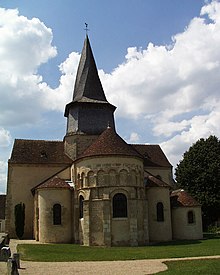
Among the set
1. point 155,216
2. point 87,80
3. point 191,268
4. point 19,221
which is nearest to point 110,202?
point 155,216

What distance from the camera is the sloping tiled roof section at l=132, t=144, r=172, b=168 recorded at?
4466 cm

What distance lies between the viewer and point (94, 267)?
55.6 feet

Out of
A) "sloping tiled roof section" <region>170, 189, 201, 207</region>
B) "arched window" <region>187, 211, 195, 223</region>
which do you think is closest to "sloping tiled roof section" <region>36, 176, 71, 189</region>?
"sloping tiled roof section" <region>170, 189, 201, 207</region>

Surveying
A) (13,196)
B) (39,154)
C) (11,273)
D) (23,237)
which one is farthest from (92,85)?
(11,273)

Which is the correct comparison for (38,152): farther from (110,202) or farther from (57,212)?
(110,202)

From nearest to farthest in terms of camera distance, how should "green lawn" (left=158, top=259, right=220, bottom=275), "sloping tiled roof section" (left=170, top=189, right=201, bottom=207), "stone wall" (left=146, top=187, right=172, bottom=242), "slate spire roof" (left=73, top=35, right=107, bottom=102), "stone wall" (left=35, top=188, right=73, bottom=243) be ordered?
"green lawn" (left=158, top=259, right=220, bottom=275), "stone wall" (left=35, top=188, right=73, bottom=243), "stone wall" (left=146, top=187, right=172, bottom=242), "sloping tiled roof section" (left=170, top=189, right=201, bottom=207), "slate spire roof" (left=73, top=35, right=107, bottom=102)

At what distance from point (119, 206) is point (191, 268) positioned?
1477 cm

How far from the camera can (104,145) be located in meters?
31.3

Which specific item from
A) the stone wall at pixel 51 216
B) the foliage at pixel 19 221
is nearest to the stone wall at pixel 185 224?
the stone wall at pixel 51 216

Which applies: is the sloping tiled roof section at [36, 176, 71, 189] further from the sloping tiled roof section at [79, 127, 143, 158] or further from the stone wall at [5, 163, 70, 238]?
the stone wall at [5, 163, 70, 238]

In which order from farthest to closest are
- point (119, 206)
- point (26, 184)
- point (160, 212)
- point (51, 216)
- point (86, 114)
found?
1. point (86, 114)
2. point (26, 184)
3. point (160, 212)
4. point (51, 216)
5. point (119, 206)

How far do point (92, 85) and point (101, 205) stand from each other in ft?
55.8

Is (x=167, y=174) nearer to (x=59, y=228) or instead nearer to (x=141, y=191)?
(x=141, y=191)

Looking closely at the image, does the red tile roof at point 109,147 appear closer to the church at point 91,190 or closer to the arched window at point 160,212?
the church at point 91,190
